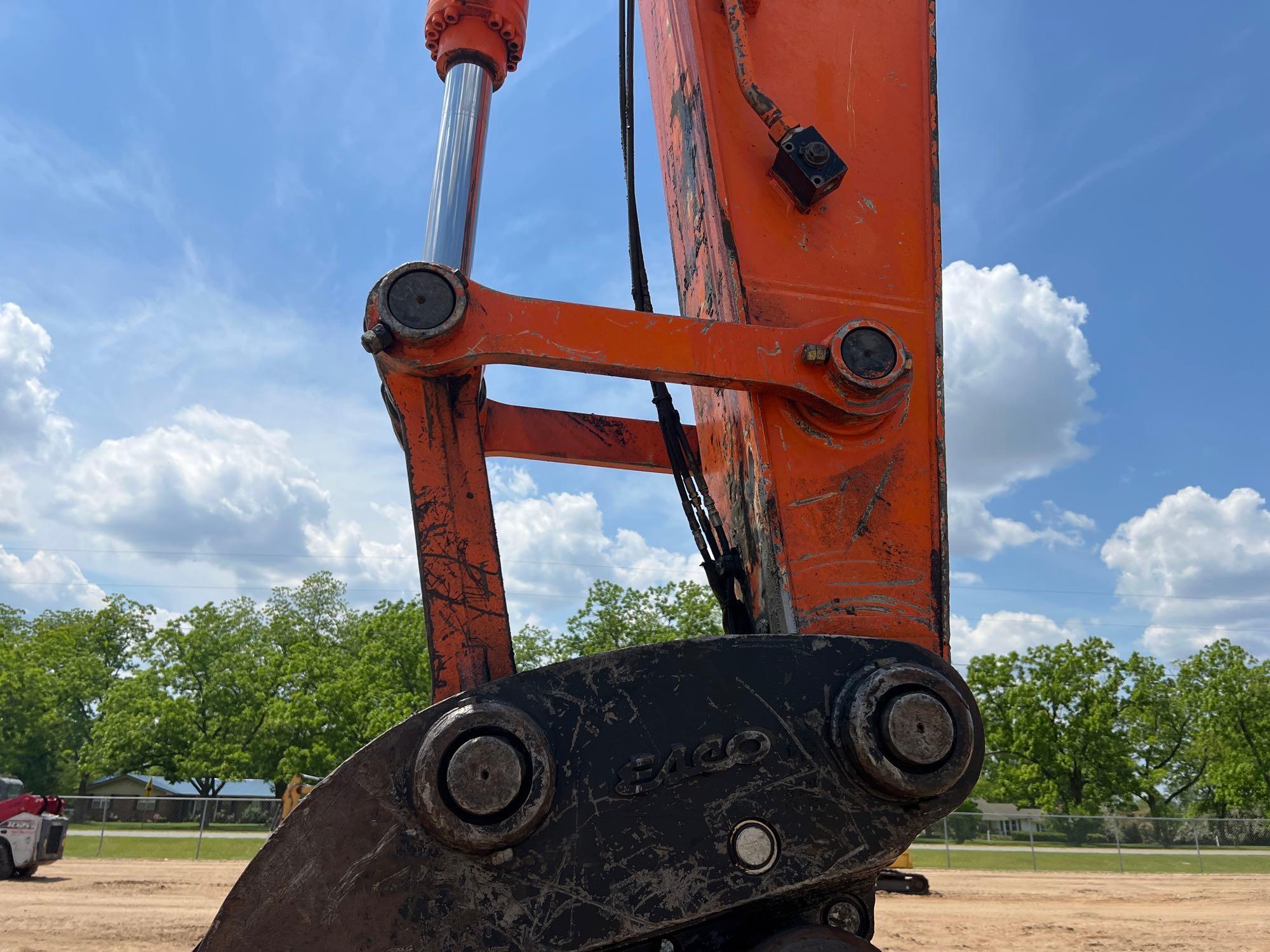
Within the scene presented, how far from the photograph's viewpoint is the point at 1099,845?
27469 mm

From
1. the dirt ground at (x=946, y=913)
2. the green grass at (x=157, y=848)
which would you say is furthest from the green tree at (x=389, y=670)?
the dirt ground at (x=946, y=913)

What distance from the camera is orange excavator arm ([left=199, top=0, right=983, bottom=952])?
1.71 metres

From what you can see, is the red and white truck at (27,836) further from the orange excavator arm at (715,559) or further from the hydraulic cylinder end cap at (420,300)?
the hydraulic cylinder end cap at (420,300)

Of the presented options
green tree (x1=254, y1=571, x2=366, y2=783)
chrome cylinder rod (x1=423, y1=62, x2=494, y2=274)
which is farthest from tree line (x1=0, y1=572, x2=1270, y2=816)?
chrome cylinder rod (x1=423, y1=62, x2=494, y2=274)

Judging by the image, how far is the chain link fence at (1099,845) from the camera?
22.7 metres

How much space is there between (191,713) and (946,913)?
3473 cm

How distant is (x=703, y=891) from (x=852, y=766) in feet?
1.29

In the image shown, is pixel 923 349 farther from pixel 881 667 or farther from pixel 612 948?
pixel 612 948

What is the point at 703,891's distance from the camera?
174 centimetres

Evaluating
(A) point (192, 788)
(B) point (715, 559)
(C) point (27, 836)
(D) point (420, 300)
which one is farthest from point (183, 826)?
(A) point (192, 788)

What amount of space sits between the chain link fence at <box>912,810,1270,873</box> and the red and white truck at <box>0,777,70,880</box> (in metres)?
18.4

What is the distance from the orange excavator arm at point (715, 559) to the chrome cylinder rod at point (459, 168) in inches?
0.6

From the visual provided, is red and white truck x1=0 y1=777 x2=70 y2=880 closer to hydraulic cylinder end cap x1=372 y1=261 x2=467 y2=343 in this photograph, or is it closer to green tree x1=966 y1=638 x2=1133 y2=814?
hydraulic cylinder end cap x1=372 y1=261 x2=467 y2=343

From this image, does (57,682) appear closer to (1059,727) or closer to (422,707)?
(422,707)
